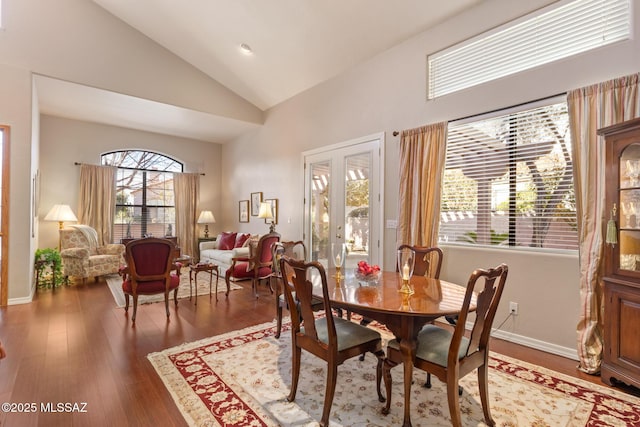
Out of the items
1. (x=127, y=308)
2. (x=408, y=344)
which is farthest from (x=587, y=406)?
(x=127, y=308)

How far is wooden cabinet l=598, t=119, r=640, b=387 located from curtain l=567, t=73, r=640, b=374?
14 cm

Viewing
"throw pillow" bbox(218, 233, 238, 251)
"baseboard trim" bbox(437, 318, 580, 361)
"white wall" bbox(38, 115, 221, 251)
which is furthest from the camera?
"throw pillow" bbox(218, 233, 238, 251)

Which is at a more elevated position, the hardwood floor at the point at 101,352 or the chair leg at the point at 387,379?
the chair leg at the point at 387,379

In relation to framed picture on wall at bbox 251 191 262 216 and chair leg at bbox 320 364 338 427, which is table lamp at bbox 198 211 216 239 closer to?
framed picture on wall at bbox 251 191 262 216

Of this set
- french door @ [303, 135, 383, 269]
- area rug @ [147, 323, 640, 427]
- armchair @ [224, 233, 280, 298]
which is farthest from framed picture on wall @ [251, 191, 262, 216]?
area rug @ [147, 323, 640, 427]

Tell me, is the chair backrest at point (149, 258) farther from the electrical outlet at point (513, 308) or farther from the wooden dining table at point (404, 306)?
the electrical outlet at point (513, 308)

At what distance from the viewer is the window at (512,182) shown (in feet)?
9.20

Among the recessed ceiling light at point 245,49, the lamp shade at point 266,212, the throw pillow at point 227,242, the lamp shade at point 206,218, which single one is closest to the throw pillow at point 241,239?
the throw pillow at point 227,242

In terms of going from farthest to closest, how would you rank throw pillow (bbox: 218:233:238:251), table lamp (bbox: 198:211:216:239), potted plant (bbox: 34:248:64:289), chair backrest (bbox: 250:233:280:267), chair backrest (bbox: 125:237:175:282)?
table lamp (bbox: 198:211:216:239) → throw pillow (bbox: 218:233:238:251) → potted plant (bbox: 34:248:64:289) → chair backrest (bbox: 250:233:280:267) → chair backrest (bbox: 125:237:175:282)

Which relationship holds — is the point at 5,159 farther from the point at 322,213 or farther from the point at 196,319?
the point at 322,213

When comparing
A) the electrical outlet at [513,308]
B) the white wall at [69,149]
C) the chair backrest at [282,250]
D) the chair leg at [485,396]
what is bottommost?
the chair leg at [485,396]

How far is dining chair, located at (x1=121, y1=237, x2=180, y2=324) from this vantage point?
11.3 ft

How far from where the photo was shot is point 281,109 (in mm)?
6152

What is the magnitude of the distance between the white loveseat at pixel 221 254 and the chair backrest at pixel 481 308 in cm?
431
